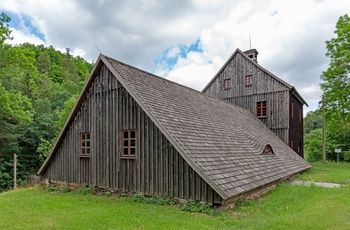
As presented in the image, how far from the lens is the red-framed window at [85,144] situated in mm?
12137

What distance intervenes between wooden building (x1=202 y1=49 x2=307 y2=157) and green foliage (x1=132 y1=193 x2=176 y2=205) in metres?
14.5

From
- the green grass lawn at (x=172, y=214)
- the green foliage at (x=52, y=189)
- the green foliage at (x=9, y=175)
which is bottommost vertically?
the green foliage at (x=9, y=175)

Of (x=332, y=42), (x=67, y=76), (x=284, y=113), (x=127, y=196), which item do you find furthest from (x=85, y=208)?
(x=67, y=76)

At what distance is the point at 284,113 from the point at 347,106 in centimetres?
739

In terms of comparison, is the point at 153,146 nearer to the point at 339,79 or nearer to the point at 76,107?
the point at 76,107

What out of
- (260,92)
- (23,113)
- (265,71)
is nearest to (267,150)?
(260,92)

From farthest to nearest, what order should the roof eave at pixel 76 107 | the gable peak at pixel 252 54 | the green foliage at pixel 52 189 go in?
the gable peak at pixel 252 54
the green foliage at pixel 52 189
the roof eave at pixel 76 107

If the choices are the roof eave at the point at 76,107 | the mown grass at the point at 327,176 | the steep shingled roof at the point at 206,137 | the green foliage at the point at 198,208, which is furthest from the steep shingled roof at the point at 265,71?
the green foliage at the point at 198,208

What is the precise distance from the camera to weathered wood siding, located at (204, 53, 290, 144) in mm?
20734

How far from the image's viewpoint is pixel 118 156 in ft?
35.6

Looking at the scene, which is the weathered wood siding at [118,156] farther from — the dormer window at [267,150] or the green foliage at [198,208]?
the dormer window at [267,150]

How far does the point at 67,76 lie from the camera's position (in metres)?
50.1

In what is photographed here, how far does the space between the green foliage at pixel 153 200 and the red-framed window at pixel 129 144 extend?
1499 mm

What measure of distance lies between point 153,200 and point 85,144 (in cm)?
489
